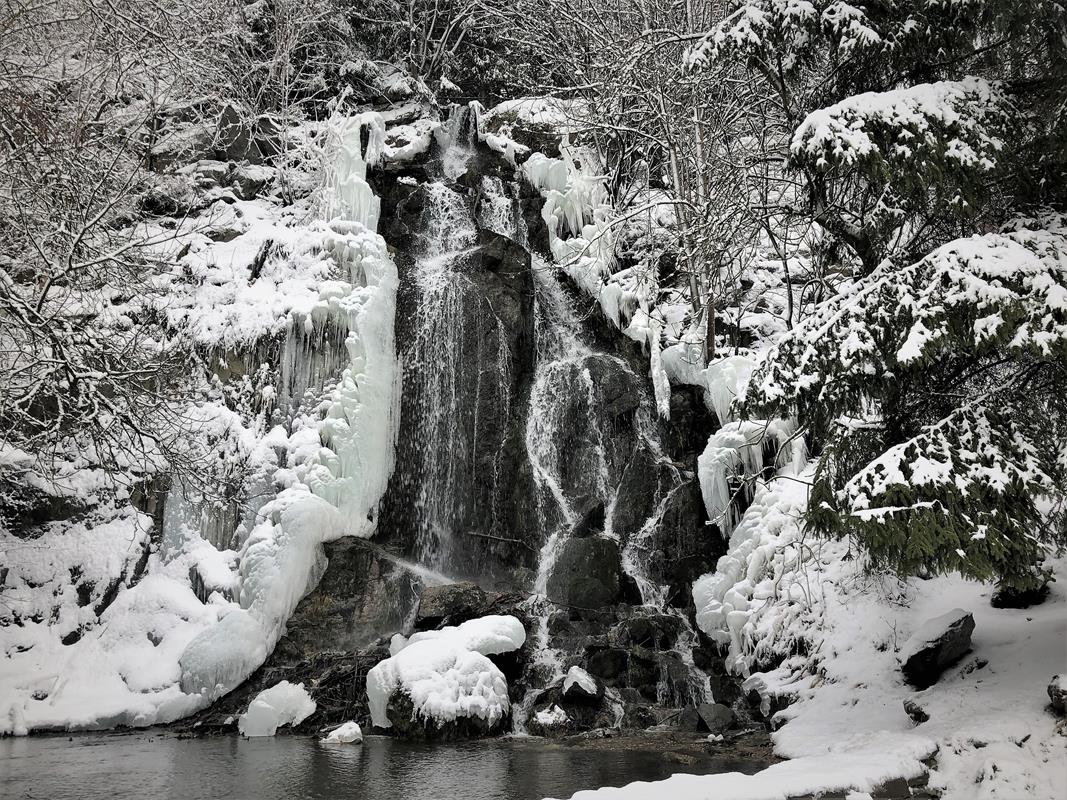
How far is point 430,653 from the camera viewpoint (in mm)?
9016

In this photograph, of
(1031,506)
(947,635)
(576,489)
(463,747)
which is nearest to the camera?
(1031,506)

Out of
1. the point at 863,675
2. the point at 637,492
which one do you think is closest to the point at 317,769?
the point at 863,675

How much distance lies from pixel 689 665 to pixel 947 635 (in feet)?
13.0

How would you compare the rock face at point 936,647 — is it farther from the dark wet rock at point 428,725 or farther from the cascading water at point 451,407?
the cascading water at point 451,407

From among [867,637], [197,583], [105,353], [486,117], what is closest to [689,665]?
[867,637]

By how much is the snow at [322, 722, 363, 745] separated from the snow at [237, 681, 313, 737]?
2.82ft

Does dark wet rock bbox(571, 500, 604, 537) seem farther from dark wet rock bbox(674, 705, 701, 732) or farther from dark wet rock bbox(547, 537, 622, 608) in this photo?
dark wet rock bbox(674, 705, 701, 732)

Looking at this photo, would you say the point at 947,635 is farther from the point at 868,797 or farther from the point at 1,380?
the point at 1,380

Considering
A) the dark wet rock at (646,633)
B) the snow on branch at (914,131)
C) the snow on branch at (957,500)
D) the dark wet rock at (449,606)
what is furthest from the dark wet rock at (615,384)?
the snow on branch at (957,500)

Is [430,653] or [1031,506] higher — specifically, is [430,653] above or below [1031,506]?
below

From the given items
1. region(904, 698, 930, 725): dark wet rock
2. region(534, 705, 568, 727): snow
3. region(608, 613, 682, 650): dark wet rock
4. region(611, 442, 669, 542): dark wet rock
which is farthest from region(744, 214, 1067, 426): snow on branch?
region(611, 442, 669, 542): dark wet rock

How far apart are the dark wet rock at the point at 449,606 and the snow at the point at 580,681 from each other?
5.92 ft

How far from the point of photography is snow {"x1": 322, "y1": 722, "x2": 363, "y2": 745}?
8.46 m

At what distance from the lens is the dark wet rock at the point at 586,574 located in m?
11.0
